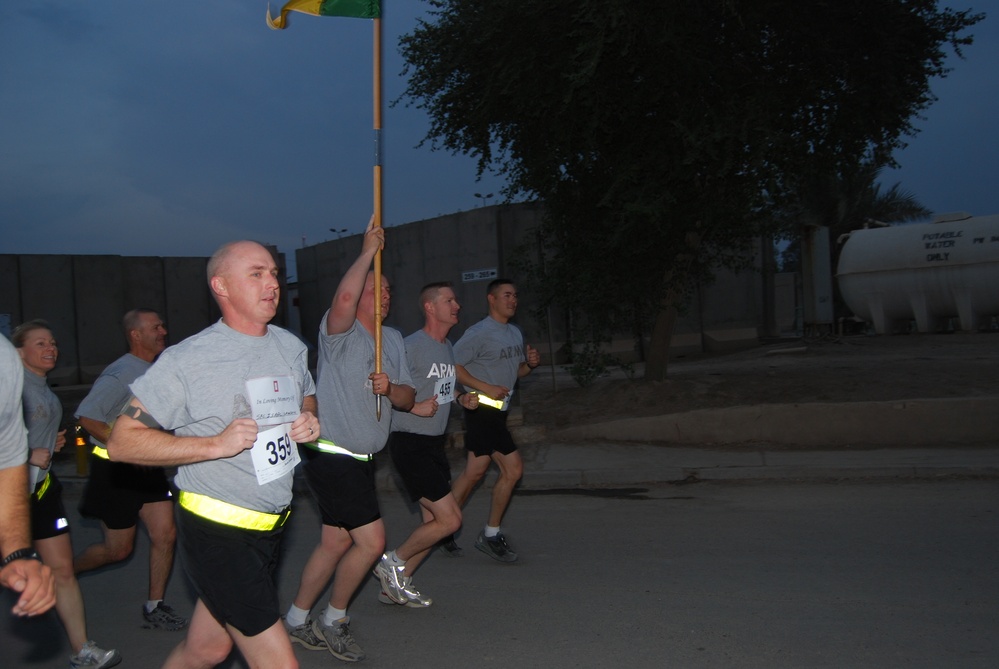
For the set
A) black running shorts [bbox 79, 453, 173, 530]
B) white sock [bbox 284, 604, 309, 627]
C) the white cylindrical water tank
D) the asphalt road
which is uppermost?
the white cylindrical water tank

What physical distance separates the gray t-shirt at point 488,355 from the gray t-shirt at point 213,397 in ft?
10.3

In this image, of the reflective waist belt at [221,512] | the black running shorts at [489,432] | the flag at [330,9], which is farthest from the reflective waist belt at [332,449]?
the flag at [330,9]

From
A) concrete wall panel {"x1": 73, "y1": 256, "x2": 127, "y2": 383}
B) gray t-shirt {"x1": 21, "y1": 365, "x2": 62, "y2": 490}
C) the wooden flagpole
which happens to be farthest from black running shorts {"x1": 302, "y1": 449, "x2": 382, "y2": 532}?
concrete wall panel {"x1": 73, "y1": 256, "x2": 127, "y2": 383}

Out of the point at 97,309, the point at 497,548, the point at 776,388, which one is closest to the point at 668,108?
the point at 776,388

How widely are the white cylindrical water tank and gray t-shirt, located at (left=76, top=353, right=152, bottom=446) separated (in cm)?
1831

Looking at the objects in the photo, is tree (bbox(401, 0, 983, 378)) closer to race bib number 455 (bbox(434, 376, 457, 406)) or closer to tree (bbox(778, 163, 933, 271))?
race bib number 455 (bbox(434, 376, 457, 406))

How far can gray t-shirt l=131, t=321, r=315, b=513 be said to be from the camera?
3.07 m

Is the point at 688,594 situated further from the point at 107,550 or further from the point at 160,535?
the point at 107,550

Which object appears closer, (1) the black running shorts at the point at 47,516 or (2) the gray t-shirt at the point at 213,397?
(2) the gray t-shirt at the point at 213,397

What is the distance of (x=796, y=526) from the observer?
273 inches

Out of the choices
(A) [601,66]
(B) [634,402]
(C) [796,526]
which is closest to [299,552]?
(C) [796,526]

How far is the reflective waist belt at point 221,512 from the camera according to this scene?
3158mm

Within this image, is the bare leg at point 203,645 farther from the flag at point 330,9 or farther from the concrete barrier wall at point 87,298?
the concrete barrier wall at point 87,298

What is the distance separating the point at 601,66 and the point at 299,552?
277 inches
